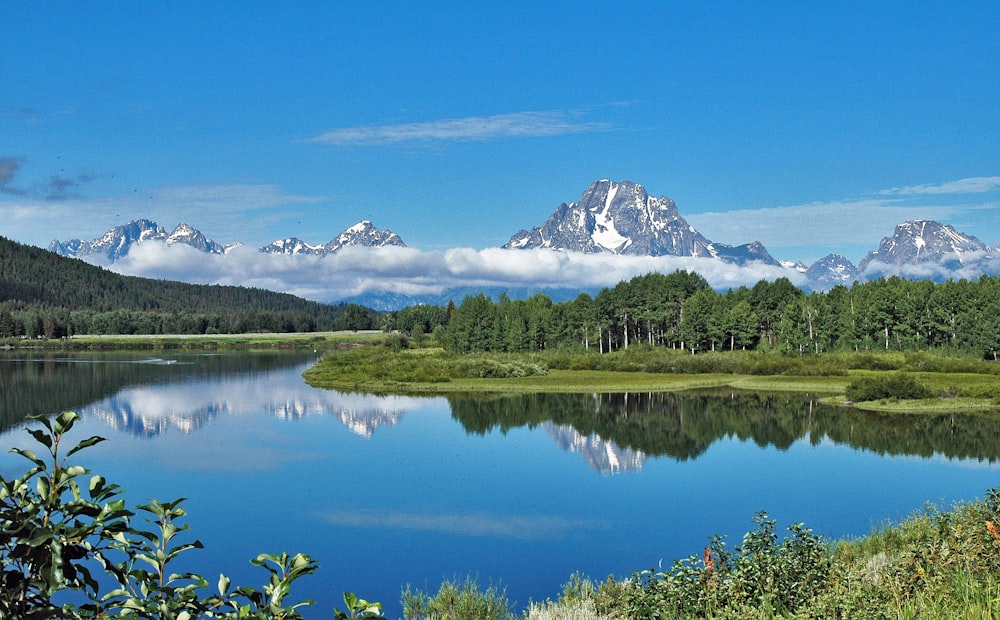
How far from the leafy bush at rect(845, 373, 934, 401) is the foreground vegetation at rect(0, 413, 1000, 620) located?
135 feet

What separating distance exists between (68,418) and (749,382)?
3019 inches

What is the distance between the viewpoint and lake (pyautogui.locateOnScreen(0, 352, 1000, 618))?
2298 centimetres

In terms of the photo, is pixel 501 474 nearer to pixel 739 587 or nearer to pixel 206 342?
pixel 739 587

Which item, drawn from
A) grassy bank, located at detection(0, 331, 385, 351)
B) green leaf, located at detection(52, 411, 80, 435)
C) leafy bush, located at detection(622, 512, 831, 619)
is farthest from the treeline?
green leaf, located at detection(52, 411, 80, 435)

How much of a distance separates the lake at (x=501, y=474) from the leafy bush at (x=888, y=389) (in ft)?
13.1

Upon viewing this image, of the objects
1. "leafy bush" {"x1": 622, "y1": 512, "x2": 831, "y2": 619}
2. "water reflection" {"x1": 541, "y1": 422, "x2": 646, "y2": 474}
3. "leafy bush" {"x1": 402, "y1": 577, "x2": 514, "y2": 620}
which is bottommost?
"water reflection" {"x1": 541, "y1": 422, "x2": 646, "y2": 474}

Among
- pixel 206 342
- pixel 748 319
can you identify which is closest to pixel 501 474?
pixel 748 319

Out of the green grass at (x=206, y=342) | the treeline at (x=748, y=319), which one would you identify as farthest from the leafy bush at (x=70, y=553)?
the green grass at (x=206, y=342)

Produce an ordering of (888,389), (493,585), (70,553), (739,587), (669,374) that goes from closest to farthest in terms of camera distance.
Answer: (70,553), (739,587), (493,585), (888,389), (669,374)

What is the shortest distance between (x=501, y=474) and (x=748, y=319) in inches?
2947

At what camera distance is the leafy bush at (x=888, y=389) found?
57.1 metres

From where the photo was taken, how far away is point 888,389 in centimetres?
5803

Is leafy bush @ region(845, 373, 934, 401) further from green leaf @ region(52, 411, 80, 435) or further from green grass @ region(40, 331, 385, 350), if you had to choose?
green grass @ region(40, 331, 385, 350)

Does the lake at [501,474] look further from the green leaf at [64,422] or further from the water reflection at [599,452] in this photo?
the green leaf at [64,422]
